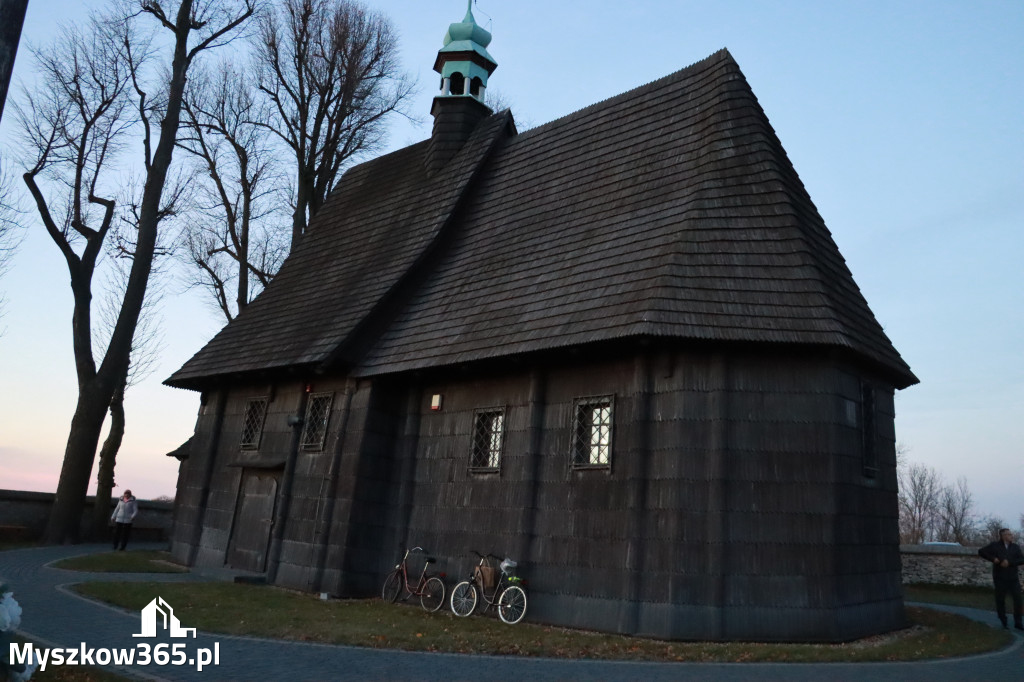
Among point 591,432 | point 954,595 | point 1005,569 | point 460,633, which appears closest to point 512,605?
point 460,633

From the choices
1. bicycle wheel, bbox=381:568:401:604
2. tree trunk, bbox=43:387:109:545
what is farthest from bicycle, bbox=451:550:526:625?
tree trunk, bbox=43:387:109:545

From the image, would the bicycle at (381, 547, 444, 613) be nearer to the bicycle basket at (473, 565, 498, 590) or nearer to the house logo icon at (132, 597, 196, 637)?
the bicycle basket at (473, 565, 498, 590)

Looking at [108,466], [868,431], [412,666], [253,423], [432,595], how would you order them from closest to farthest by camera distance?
1. [412,666]
2. [868,431]
3. [432,595]
4. [253,423]
5. [108,466]

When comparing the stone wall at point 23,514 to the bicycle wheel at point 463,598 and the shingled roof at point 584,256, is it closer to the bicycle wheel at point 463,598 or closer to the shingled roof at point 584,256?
the shingled roof at point 584,256

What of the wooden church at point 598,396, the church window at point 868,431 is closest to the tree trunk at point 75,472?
the wooden church at point 598,396

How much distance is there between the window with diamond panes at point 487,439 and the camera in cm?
1244

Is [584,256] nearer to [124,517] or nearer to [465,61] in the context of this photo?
[465,61]

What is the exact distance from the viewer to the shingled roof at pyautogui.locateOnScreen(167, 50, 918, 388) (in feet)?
34.8

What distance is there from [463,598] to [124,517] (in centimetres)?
1151

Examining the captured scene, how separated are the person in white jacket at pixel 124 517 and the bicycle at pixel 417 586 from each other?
9.28 meters

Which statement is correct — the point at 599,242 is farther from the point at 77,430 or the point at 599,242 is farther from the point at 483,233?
the point at 77,430

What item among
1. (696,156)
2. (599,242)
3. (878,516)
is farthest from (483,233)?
(878,516)

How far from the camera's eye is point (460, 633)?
978cm

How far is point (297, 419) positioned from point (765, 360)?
888 centimetres
